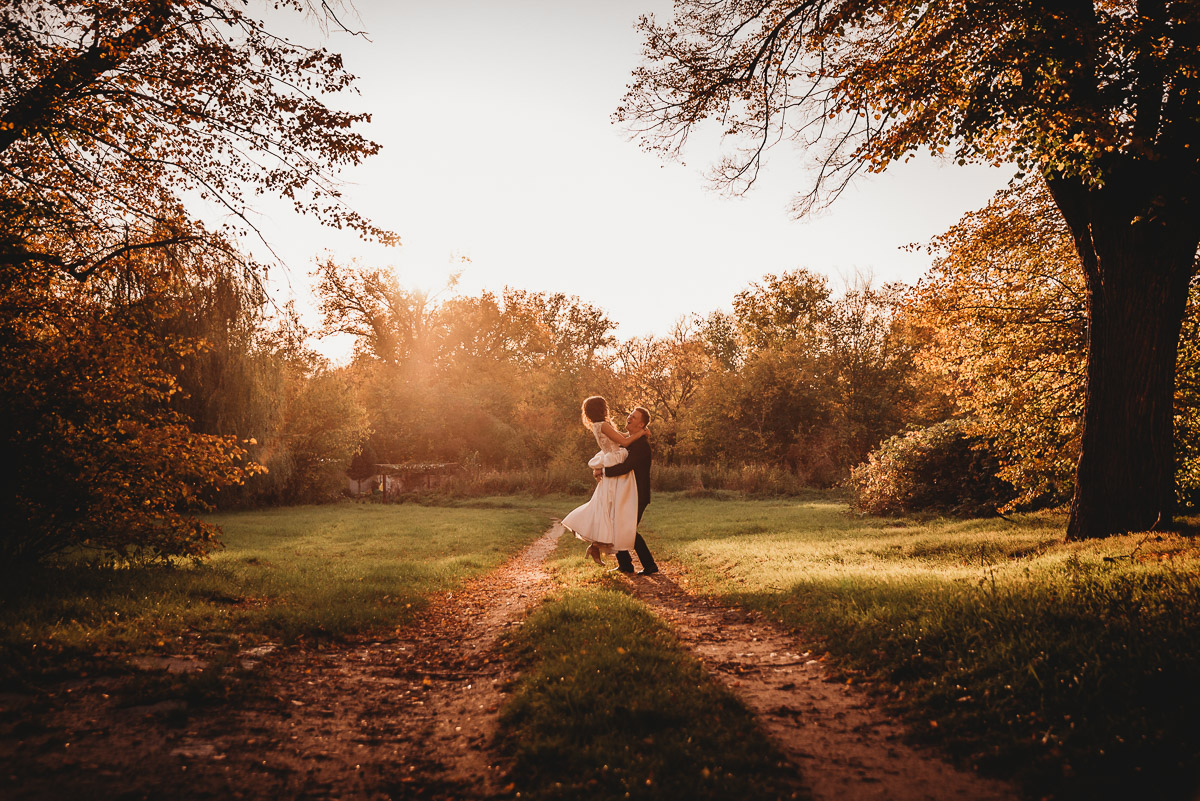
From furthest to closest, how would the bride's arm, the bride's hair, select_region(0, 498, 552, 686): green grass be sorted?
1. the bride's hair
2. the bride's arm
3. select_region(0, 498, 552, 686): green grass

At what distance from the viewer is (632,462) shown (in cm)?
927

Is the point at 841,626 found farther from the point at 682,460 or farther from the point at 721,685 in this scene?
the point at 682,460

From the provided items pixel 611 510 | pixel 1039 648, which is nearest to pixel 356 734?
pixel 1039 648

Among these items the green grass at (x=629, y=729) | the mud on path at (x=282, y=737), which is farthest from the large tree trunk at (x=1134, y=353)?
the mud on path at (x=282, y=737)

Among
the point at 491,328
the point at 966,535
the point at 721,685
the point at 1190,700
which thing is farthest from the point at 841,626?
the point at 491,328

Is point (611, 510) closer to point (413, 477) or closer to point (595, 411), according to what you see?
point (595, 411)

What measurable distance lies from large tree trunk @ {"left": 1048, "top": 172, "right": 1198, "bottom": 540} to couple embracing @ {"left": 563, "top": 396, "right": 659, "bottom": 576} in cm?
606

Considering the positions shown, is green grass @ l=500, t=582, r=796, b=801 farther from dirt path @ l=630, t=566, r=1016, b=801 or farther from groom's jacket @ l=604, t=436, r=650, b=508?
groom's jacket @ l=604, t=436, r=650, b=508

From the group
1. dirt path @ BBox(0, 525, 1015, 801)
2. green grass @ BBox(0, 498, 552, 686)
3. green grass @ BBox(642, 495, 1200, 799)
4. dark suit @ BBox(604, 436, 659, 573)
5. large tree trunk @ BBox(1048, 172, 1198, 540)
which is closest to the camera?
green grass @ BBox(642, 495, 1200, 799)

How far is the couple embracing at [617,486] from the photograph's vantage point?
30.1 feet

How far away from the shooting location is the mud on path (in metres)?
3.21

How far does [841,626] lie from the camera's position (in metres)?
5.64

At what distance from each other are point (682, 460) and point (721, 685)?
3212 cm

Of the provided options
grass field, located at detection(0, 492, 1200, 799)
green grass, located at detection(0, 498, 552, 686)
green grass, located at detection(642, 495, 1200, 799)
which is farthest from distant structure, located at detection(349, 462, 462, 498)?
green grass, located at detection(642, 495, 1200, 799)
